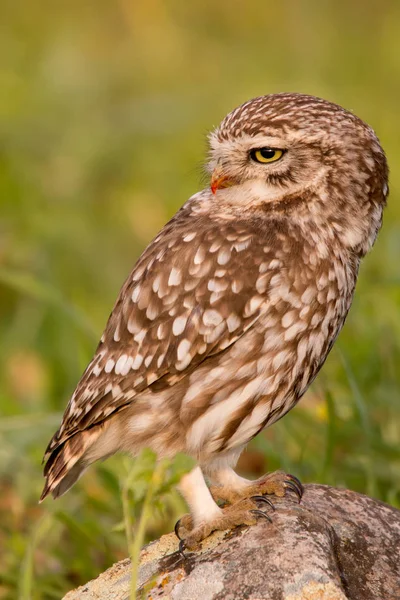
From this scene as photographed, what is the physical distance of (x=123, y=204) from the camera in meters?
8.87

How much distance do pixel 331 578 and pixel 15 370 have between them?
4032 millimetres

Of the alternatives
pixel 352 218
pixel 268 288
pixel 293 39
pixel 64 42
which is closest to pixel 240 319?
pixel 268 288

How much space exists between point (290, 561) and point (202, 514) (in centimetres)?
52

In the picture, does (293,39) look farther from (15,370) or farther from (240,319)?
(240,319)

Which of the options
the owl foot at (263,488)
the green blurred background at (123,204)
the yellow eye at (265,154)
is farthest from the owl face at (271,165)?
the owl foot at (263,488)

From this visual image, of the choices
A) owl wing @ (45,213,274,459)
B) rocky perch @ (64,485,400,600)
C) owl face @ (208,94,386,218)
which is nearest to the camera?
rocky perch @ (64,485,400,600)

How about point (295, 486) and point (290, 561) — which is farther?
point (295, 486)

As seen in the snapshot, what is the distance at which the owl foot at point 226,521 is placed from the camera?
328cm

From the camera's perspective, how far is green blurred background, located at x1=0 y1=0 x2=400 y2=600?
4430mm

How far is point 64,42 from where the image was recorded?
456 inches

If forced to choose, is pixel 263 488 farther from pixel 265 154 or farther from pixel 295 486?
pixel 265 154

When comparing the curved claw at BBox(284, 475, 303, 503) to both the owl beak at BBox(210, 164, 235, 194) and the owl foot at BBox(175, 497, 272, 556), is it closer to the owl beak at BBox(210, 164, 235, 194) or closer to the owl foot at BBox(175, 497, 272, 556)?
the owl foot at BBox(175, 497, 272, 556)

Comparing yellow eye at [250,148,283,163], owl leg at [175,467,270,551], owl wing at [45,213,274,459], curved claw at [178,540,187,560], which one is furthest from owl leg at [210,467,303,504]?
yellow eye at [250,148,283,163]

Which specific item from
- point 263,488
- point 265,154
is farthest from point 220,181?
point 263,488
